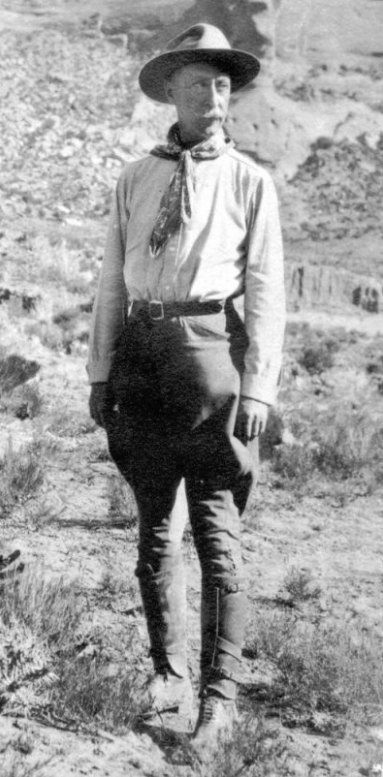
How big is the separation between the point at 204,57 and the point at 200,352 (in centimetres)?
94

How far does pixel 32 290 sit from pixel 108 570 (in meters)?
10.9

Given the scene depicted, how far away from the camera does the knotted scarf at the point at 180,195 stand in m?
2.89

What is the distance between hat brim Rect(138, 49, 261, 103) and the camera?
2975mm

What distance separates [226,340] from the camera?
2930mm

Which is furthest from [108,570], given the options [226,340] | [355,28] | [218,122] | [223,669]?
[355,28]

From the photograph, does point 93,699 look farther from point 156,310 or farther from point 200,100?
point 200,100

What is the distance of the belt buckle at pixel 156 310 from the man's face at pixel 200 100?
0.55 metres

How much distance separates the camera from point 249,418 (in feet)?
9.61

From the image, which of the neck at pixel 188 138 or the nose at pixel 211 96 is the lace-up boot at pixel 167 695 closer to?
the neck at pixel 188 138

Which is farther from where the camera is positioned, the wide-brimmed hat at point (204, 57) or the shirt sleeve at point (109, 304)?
the shirt sleeve at point (109, 304)

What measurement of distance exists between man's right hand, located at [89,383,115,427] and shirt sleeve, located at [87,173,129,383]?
0.03 m

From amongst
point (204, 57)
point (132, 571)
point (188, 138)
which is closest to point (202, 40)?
point (204, 57)

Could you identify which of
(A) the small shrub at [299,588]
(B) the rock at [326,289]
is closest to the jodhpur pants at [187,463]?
(A) the small shrub at [299,588]

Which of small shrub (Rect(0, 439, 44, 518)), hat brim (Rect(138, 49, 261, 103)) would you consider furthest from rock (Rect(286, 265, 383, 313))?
hat brim (Rect(138, 49, 261, 103))
